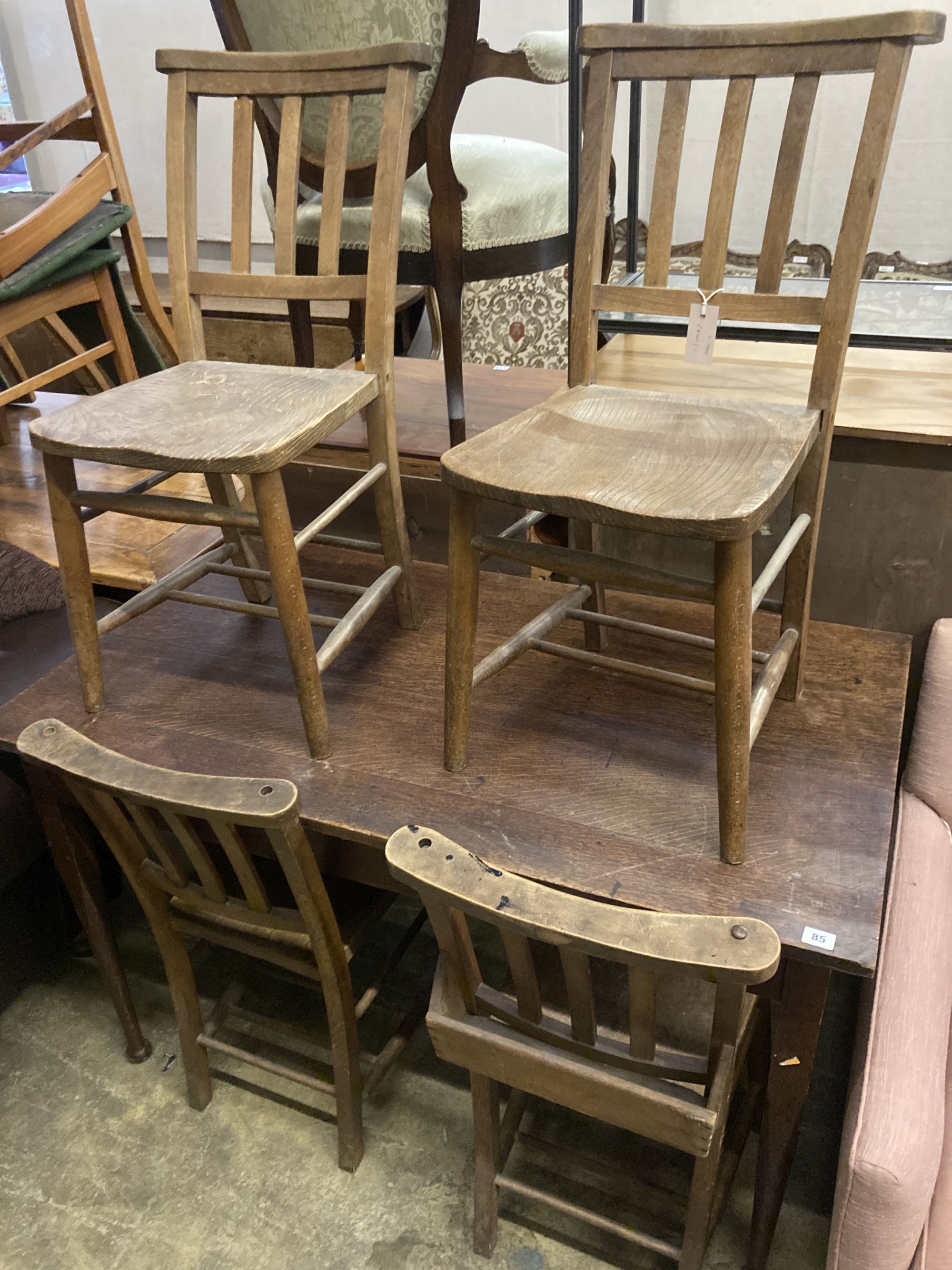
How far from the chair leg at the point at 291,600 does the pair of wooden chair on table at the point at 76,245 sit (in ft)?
4.28

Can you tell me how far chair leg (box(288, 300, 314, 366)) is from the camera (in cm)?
180

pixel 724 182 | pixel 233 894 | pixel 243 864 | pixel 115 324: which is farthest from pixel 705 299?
pixel 115 324

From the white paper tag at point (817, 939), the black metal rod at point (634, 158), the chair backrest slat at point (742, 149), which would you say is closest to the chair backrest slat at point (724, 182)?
the chair backrest slat at point (742, 149)

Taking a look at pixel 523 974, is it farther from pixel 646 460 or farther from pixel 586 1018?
pixel 646 460

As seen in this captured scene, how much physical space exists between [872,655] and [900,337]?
67 centimetres

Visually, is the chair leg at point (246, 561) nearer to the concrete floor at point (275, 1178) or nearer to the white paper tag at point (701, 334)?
the concrete floor at point (275, 1178)

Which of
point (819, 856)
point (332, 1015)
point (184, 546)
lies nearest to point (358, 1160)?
point (332, 1015)

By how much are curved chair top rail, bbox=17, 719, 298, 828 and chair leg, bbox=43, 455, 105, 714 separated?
29cm

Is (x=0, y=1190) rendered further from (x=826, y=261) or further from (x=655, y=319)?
(x=826, y=261)

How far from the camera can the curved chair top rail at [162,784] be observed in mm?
894

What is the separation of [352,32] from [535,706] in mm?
1112

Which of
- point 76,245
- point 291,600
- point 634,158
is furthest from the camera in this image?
point 76,245

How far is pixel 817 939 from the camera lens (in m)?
0.92

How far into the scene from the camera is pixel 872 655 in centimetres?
134
